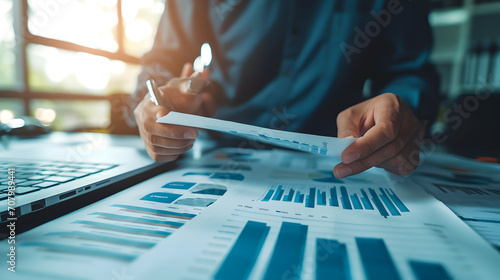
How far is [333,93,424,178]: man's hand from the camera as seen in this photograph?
1.13 ft

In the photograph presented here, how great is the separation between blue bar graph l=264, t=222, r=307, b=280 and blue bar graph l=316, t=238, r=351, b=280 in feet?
0.04

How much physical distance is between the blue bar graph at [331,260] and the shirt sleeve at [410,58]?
0.50m

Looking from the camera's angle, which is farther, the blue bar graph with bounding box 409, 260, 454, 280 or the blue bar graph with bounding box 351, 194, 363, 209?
the blue bar graph with bounding box 351, 194, 363, 209

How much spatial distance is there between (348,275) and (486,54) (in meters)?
1.98

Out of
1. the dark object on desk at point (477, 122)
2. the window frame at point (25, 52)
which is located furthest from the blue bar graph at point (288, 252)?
the dark object on desk at point (477, 122)

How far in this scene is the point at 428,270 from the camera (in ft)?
0.61

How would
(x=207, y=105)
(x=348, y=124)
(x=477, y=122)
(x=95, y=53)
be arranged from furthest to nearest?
(x=95, y=53), (x=477, y=122), (x=207, y=105), (x=348, y=124)

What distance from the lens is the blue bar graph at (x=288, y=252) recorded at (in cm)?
18

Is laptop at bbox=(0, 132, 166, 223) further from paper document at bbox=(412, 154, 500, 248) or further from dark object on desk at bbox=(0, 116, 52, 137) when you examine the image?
paper document at bbox=(412, 154, 500, 248)

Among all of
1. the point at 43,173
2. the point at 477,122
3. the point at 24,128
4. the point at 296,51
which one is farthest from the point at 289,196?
the point at 477,122

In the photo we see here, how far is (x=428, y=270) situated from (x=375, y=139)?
0.19 metres

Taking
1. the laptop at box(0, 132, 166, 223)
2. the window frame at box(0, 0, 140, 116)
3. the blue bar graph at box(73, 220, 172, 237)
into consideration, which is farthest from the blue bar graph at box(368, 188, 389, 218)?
the window frame at box(0, 0, 140, 116)

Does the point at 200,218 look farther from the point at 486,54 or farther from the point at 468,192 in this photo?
the point at 486,54

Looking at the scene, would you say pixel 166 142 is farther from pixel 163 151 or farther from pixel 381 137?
pixel 381 137
